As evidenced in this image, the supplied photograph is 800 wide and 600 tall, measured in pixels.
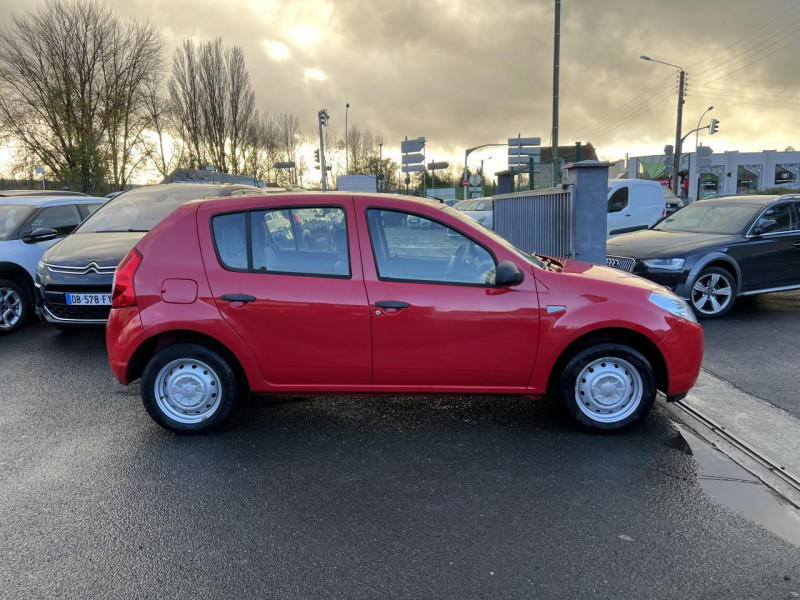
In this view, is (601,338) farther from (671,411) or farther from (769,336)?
(769,336)

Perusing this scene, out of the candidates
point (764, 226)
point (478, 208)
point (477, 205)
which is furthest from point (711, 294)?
point (477, 205)

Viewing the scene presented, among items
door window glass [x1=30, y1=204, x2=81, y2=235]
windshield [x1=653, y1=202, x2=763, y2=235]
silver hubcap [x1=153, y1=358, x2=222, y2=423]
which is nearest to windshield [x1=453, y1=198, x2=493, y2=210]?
windshield [x1=653, y1=202, x2=763, y2=235]

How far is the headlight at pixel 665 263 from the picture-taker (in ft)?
24.9

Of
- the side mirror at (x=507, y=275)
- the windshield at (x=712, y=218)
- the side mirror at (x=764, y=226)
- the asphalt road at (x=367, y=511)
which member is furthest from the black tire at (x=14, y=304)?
the side mirror at (x=764, y=226)

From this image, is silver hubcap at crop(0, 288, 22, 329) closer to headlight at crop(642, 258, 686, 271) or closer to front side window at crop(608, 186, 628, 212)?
headlight at crop(642, 258, 686, 271)

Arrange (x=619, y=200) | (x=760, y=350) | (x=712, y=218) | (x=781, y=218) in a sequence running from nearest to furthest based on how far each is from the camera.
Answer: (x=760, y=350) → (x=781, y=218) → (x=712, y=218) → (x=619, y=200)

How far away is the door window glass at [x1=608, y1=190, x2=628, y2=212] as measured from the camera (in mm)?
13625

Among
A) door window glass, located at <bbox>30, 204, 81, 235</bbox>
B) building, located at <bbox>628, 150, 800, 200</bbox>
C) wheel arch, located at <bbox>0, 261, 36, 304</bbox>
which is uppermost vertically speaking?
building, located at <bbox>628, 150, 800, 200</bbox>

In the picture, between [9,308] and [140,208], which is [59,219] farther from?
[140,208]

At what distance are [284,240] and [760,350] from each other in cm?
517

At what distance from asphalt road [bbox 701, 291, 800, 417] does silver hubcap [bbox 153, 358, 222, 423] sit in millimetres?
4343

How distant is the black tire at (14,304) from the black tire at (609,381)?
23.2ft

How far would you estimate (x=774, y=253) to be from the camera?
26.1 ft

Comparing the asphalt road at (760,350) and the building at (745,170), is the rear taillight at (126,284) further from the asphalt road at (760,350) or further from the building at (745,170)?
the building at (745,170)
